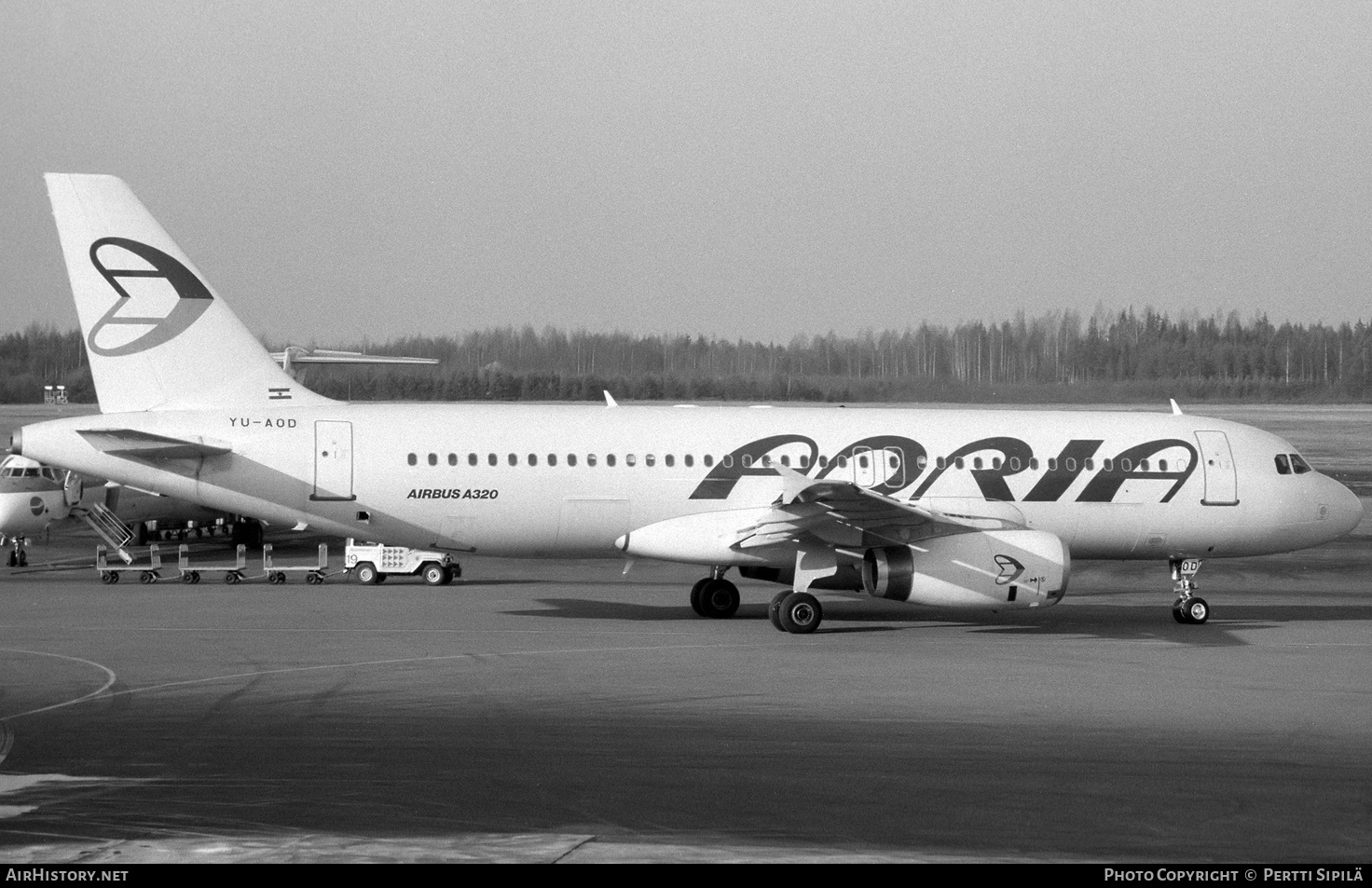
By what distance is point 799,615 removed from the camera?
67.1ft

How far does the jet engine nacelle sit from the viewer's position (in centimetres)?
1977

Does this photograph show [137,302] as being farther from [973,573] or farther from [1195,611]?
[1195,611]

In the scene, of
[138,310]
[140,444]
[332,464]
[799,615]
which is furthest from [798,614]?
[138,310]

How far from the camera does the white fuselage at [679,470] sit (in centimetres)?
2062

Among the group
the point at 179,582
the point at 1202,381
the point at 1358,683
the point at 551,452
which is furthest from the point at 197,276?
the point at 1202,381

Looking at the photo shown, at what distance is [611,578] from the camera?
30016mm

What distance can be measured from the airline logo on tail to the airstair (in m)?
12.8

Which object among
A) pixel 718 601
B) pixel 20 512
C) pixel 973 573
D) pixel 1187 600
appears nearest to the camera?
pixel 973 573

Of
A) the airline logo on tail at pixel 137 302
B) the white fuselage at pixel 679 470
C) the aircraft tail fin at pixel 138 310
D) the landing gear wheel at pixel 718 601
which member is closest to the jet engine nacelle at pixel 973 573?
the white fuselage at pixel 679 470

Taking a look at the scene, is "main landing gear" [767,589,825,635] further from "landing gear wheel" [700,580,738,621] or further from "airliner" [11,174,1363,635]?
"landing gear wheel" [700,580,738,621]

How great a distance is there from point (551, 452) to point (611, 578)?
912 centimetres

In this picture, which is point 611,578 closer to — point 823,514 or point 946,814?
point 823,514

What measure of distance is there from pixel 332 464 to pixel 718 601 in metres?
6.37
